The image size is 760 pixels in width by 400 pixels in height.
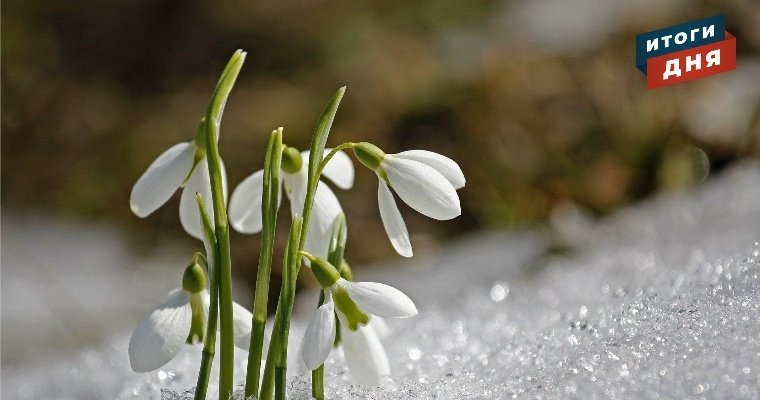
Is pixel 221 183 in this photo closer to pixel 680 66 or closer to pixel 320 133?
pixel 320 133

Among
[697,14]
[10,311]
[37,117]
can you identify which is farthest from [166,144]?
[697,14]

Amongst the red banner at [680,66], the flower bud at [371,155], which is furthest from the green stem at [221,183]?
the red banner at [680,66]

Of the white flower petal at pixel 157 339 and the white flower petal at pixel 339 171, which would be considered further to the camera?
the white flower petal at pixel 339 171

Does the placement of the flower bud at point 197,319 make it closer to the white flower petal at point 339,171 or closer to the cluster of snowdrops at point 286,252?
the cluster of snowdrops at point 286,252

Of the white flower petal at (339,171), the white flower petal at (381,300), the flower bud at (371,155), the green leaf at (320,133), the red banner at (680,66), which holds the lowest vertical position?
the red banner at (680,66)

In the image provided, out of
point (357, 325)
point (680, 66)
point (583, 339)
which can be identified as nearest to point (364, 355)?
point (357, 325)

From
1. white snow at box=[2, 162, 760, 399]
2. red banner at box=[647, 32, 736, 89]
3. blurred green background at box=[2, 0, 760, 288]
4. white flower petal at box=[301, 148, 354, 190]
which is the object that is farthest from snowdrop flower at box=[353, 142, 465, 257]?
blurred green background at box=[2, 0, 760, 288]

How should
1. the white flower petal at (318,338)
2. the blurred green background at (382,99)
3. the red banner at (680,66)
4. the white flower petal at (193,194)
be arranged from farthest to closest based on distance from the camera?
the blurred green background at (382,99) → the red banner at (680,66) → the white flower petal at (193,194) → the white flower petal at (318,338)

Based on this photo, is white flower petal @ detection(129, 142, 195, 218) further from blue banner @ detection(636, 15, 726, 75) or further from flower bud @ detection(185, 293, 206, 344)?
blue banner @ detection(636, 15, 726, 75)
